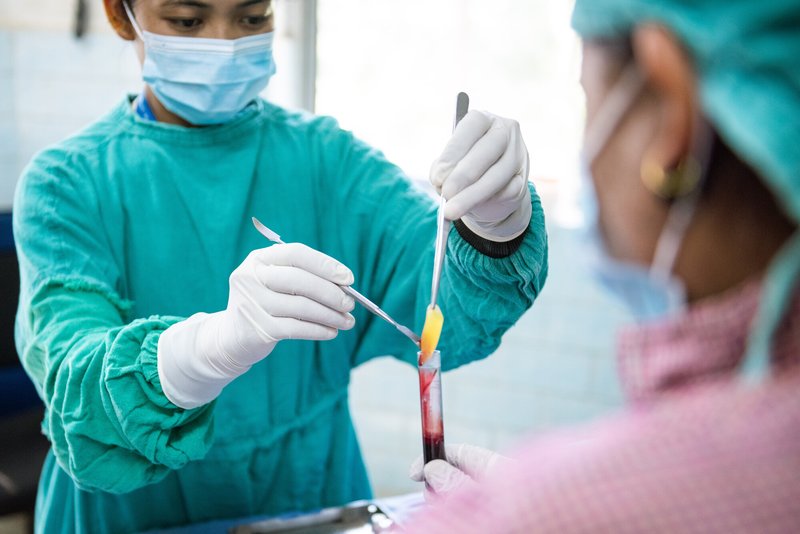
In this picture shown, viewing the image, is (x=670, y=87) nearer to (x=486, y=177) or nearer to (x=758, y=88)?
Answer: (x=758, y=88)

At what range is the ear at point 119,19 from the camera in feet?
4.35

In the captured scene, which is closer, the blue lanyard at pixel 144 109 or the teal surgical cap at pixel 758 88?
the teal surgical cap at pixel 758 88

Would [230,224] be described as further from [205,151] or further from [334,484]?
[334,484]

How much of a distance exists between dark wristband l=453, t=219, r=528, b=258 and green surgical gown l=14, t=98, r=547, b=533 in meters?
0.01

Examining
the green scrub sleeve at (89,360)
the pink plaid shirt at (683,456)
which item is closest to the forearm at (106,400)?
the green scrub sleeve at (89,360)

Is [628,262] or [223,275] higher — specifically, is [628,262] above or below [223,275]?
above

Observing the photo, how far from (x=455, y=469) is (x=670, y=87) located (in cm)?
63

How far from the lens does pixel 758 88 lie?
490 mm

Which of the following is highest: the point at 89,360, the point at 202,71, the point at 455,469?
the point at 202,71

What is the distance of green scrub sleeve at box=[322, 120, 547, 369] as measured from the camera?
3.88ft

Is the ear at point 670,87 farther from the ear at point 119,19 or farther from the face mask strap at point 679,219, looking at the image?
the ear at point 119,19

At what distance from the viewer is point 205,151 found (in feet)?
4.39

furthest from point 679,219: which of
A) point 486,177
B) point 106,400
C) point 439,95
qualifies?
point 439,95

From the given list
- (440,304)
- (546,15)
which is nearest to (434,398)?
(440,304)
